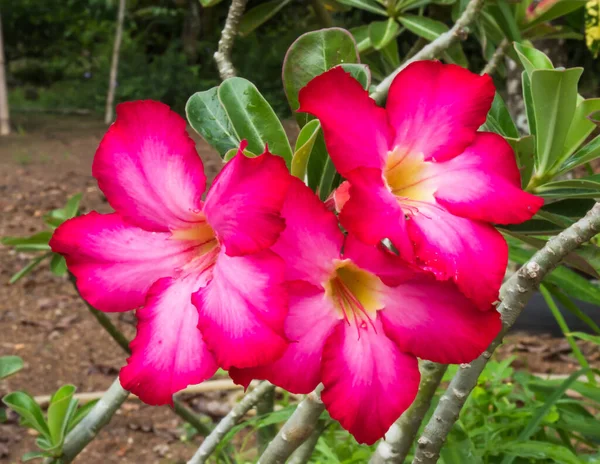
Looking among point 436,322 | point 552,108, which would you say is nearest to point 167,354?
point 436,322

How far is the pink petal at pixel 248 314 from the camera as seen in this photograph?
1.29 ft

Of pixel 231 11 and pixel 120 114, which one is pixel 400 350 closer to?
pixel 120 114

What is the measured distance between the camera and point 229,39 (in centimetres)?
94

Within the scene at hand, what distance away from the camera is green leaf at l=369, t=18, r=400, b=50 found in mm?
1161

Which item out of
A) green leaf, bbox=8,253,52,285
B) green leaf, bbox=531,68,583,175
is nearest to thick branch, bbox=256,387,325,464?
green leaf, bbox=531,68,583,175

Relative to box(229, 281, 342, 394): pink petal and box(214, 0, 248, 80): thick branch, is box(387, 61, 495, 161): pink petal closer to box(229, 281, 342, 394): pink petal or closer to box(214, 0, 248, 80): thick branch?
box(229, 281, 342, 394): pink petal

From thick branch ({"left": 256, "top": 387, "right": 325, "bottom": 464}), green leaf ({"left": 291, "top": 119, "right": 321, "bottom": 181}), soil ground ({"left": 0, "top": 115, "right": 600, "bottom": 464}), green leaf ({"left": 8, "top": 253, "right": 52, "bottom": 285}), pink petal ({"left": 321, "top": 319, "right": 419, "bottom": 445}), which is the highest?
green leaf ({"left": 291, "top": 119, "right": 321, "bottom": 181})

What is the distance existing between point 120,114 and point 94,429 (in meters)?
0.62

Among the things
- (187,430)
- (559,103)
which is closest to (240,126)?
(559,103)

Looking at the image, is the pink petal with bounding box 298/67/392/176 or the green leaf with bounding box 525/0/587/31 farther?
the green leaf with bounding box 525/0/587/31

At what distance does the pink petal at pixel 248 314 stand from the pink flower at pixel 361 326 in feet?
0.08

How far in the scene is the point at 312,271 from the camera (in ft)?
1.43

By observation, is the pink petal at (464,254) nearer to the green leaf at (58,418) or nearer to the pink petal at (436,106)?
the pink petal at (436,106)

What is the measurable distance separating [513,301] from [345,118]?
9.3 inches
